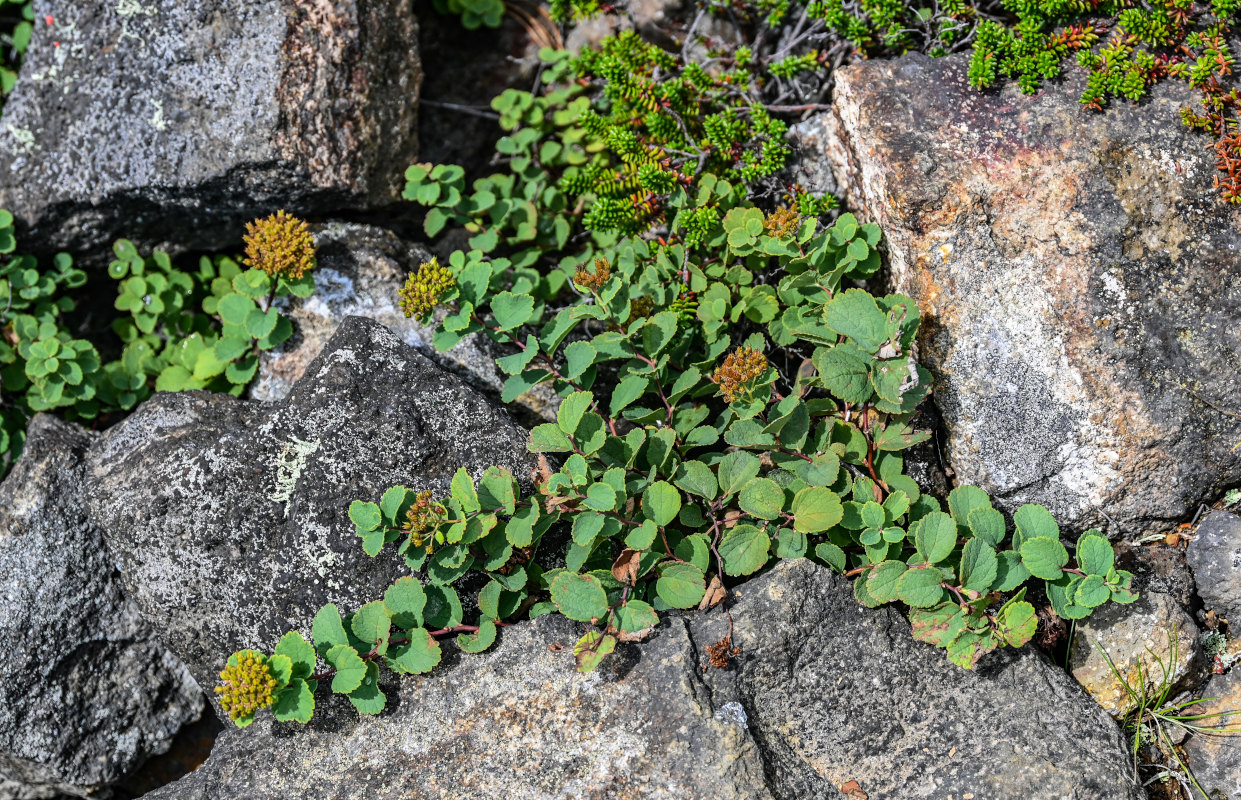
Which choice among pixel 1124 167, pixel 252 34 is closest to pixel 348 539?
pixel 252 34

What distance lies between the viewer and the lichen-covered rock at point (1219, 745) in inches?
120

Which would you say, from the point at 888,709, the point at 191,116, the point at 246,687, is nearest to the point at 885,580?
the point at 888,709

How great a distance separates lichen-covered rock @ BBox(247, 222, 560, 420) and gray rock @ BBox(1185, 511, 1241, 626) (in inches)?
100

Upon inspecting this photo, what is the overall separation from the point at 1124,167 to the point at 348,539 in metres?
3.23

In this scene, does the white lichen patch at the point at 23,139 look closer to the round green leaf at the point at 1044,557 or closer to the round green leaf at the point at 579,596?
the round green leaf at the point at 579,596

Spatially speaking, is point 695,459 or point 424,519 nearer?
point 424,519

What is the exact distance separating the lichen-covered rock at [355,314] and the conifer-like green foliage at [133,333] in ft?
0.27

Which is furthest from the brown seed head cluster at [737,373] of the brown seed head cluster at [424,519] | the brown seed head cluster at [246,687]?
the brown seed head cluster at [246,687]

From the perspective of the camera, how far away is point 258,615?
10.5ft

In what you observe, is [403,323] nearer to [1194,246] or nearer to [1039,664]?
[1039,664]

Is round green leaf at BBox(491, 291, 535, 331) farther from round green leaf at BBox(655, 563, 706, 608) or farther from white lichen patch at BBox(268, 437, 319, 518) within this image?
round green leaf at BBox(655, 563, 706, 608)

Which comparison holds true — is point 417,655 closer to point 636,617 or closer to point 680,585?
point 636,617

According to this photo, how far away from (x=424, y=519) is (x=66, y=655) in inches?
76.7

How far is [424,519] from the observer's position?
287cm
